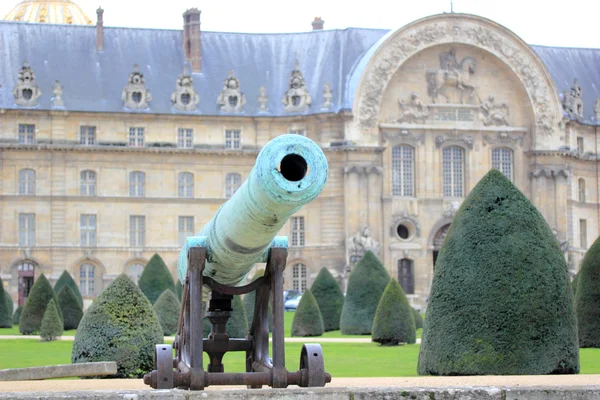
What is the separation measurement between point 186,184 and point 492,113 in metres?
15.5

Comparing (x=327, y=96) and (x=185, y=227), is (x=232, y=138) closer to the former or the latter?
(x=185, y=227)

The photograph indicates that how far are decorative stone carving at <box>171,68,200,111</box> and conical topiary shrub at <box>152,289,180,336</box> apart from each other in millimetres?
25231

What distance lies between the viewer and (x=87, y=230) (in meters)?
59.7

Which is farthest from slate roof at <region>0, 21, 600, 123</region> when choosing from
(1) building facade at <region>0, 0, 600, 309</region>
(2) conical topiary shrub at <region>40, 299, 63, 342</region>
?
(2) conical topiary shrub at <region>40, 299, 63, 342</region>

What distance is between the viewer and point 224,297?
1477cm

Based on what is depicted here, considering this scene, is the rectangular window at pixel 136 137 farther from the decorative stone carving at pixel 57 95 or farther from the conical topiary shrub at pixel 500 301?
the conical topiary shrub at pixel 500 301

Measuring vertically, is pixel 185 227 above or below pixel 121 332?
above

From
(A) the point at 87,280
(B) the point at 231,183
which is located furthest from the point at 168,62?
(A) the point at 87,280

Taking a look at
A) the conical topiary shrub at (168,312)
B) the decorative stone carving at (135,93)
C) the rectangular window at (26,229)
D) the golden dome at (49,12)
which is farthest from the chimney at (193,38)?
the golden dome at (49,12)

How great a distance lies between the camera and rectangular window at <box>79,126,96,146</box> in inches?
2343

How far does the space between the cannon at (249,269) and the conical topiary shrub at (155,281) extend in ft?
108

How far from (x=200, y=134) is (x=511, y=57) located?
52.0ft

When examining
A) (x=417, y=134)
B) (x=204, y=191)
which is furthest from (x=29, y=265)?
(x=417, y=134)

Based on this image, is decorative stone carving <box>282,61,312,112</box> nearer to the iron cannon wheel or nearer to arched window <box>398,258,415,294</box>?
arched window <box>398,258,415,294</box>
